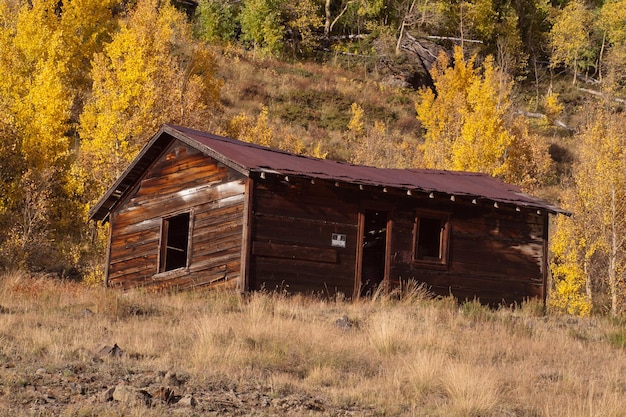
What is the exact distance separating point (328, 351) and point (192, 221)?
8.52m

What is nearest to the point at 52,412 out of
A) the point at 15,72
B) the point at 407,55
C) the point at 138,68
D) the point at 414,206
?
the point at 414,206

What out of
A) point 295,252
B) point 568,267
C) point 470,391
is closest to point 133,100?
point 295,252

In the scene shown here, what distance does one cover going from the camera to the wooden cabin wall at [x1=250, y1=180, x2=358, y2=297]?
64.5 ft

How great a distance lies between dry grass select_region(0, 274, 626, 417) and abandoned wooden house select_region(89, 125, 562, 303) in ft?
4.14

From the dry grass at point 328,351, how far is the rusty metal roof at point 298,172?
2927 mm

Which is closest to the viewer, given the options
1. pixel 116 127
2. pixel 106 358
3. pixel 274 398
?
pixel 274 398

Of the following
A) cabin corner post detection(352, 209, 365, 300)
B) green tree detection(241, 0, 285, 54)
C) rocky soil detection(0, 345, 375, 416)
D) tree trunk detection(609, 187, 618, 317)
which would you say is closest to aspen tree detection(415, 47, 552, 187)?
tree trunk detection(609, 187, 618, 317)

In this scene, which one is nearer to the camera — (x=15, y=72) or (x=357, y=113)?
(x=15, y=72)

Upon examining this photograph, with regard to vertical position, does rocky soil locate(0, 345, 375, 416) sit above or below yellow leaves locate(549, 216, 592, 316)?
below

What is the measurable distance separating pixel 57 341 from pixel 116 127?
1703 centimetres

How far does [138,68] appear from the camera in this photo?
3097cm

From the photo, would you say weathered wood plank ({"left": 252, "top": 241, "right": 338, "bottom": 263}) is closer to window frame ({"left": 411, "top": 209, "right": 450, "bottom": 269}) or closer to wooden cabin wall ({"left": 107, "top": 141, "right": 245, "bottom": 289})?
wooden cabin wall ({"left": 107, "top": 141, "right": 245, "bottom": 289})

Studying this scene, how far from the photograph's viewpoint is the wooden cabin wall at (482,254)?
21750mm

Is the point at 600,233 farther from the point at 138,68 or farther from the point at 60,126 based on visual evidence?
the point at 60,126
